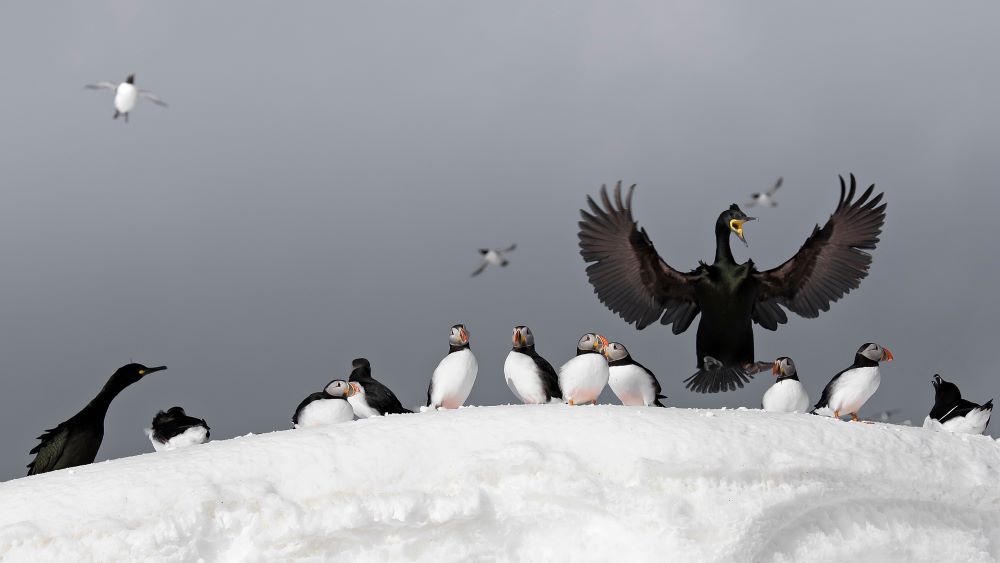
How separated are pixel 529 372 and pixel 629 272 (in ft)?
10.4

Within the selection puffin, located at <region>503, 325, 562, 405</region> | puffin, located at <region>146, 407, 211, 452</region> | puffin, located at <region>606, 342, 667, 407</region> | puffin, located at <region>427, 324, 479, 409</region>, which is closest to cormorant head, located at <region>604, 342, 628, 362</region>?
puffin, located at <region>606, 342, 667, 407</region>

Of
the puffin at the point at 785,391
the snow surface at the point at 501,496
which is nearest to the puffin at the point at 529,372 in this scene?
the snow surface at the point at 501,496

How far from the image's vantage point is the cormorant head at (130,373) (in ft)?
28.5

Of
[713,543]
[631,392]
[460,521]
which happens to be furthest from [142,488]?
[631,392]

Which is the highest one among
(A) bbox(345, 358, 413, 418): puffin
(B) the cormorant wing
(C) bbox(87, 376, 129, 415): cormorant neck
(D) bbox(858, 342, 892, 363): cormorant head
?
(D) bbox(858, 342, 892, 363): cormorant head

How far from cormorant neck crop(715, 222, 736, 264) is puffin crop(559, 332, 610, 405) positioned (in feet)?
9.88

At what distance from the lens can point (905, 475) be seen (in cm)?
689

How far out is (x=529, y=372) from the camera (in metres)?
8.15

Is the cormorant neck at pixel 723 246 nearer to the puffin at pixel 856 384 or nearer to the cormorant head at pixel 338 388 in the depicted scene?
the puffin at pixel 856 384

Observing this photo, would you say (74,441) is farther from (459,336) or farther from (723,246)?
(723,246)

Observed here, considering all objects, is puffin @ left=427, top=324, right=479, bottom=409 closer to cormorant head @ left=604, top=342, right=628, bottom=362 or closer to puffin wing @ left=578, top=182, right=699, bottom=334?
cormorant head @ left=604, top=342, right=628, bottom=362

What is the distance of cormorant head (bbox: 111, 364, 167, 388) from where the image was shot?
8.68 metres

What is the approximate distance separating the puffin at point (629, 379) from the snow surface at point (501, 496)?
5.37ft

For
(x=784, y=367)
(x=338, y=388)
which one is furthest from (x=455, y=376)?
(x=784, y=367)
